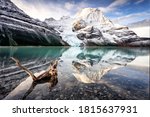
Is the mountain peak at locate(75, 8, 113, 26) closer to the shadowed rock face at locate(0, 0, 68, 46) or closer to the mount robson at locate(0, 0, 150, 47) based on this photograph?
the mount robson at locate(0, 0, 150, 47)

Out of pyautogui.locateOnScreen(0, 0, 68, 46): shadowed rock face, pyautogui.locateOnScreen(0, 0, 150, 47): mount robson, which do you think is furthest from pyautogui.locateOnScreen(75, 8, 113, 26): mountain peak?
pyautogui.locateOnScreen(0, 0, 68, 46): shadowed rock face

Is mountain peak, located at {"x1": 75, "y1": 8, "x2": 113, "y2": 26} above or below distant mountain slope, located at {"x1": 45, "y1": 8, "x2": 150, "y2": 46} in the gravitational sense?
above

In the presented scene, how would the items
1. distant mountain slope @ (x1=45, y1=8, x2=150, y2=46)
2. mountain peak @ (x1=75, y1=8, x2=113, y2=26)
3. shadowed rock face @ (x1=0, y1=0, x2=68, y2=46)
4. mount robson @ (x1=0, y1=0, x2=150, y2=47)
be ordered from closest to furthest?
shadowed rock face @ (x1=0, y1=0, x2=68, y2=46) < mount robson @ (x1=0, y1=0, x2=150, y2=47) < mountain peak @ (x1=75, y1=8, x2=113, y2=26) < distant mountain slope @ (x1=45, y1=8, x2=150, y2=46)

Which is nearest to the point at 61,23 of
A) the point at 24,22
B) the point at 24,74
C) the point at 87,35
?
the point at 87,35

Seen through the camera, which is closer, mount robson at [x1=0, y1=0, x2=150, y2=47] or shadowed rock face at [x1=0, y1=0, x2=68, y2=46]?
shadowed rock face at [x1=0, y1=0, x2=68, y2=46]

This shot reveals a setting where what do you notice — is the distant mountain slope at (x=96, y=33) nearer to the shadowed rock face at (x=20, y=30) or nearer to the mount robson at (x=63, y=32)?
the mount robson at (x=63, y=32)

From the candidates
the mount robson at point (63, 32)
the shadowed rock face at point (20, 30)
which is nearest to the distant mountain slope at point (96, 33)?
the mount robson at point (63, 32)

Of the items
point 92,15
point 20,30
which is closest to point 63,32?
point 92,15

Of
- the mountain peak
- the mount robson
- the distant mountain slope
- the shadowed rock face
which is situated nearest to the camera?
the shadowed rock face
